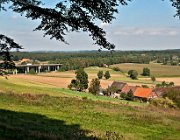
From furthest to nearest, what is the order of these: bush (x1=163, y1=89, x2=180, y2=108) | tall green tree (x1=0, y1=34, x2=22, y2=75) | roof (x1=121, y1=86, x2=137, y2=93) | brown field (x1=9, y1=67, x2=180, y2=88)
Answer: roof (x1=121, y1=86, x2=137, y2=93) → brown field (x1=9, y1=67, x2=180, y2=88) → bush (x1=163, y1=89, x2=180, y2=108) → tall green tree (x1=0, y1=34, x2=22, y2=75)

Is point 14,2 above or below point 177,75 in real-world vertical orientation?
above

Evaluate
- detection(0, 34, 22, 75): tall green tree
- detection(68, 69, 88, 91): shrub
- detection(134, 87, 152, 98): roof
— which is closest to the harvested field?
detection(68, 69, 88, 91): shrub

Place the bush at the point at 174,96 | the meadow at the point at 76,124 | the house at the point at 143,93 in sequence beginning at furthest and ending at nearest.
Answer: the house at the point at 143,93, the bush at the point at 174,96, the meadow at the point at 76,124

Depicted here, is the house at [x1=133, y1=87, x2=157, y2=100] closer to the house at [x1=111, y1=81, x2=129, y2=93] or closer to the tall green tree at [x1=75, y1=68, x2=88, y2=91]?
the house at [x1=111, y1=81, x2=129, y2=93]

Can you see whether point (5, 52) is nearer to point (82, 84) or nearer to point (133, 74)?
point (82, 84)

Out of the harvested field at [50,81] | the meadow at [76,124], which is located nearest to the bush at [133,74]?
the harvested field at [50,81]

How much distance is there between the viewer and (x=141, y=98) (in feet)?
303

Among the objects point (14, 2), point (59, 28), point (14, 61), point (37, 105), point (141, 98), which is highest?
point (14, 2)

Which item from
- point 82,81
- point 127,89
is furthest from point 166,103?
point 127,89

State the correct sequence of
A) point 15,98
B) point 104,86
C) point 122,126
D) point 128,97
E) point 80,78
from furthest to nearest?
point 104,86 → point 80,78 → point 128,97 → point 15,98 → point 122,126

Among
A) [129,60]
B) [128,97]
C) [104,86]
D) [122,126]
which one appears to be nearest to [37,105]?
[122,126]

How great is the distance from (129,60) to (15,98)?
160025 millimetres

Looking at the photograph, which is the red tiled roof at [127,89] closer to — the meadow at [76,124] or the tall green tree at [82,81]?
the tall green tree at [82,81]

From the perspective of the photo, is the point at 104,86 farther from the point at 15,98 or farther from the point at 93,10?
the point at 93,10
